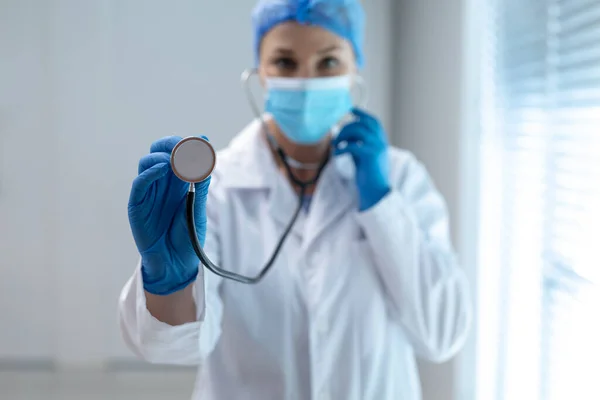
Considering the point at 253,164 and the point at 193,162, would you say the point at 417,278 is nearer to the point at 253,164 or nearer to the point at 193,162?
the point at 253,164

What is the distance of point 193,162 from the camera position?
45 centimetres

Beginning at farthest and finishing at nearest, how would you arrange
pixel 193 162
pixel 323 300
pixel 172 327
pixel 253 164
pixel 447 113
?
pixel 447 113, pixel 253 164, pixel 323 300, pixel 172 327, pixel 193 162

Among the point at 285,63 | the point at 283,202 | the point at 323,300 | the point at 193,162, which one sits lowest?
the point at 323,300

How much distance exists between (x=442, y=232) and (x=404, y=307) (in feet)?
0.66

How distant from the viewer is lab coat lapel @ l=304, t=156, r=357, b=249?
3.40 ft

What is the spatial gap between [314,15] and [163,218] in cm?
56

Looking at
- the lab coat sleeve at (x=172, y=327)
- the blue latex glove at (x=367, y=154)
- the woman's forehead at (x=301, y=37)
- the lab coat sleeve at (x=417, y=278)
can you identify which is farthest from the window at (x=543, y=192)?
the lab coat sleeve at (x=172, y=327)

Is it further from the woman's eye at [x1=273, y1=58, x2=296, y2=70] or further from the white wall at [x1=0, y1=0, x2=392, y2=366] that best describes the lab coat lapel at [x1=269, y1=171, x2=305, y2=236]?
the white wall at [x1=0, y1=0, x2=392, y2=366]

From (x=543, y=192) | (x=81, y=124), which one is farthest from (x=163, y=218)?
(x=81, y=124)

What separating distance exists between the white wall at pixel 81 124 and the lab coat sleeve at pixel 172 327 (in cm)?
55

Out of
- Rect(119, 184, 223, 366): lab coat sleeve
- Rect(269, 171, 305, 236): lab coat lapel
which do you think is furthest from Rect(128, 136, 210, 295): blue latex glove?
Rect(269, 171, 305, 236): lab coat lapel

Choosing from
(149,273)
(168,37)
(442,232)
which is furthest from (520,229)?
(168,37)

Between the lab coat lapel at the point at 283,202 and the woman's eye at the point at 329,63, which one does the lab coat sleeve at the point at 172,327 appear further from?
the woman's eye at the point at 329,63

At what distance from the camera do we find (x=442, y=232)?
1.10 m
